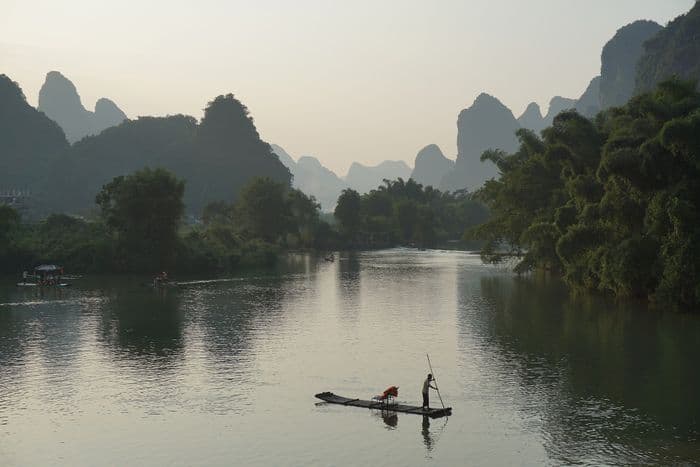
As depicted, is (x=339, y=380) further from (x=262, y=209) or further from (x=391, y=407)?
(x=262, y=209)

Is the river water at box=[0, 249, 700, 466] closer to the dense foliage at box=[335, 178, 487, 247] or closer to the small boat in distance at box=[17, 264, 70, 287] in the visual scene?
the small boat in distance at box=[17, 264, 70, 287]

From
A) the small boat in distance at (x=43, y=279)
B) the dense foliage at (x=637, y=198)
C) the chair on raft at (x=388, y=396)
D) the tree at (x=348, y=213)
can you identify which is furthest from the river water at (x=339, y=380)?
the tree at (x=348, y=213)

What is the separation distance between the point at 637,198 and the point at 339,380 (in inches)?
1148

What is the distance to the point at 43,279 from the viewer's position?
73000mm

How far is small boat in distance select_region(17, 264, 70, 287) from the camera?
2832 inches

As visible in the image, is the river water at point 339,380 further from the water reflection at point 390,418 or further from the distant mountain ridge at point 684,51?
the distant mountain ridge at point 684,51

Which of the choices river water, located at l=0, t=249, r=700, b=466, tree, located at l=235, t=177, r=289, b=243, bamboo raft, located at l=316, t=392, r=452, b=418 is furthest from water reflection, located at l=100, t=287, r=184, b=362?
tree, located at l=235, t=177, r=289, b=243

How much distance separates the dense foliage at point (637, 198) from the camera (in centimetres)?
4776

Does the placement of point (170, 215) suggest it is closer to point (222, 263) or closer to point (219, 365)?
point (222, 263)

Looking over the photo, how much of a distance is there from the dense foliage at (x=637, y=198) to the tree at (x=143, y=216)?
44.5m

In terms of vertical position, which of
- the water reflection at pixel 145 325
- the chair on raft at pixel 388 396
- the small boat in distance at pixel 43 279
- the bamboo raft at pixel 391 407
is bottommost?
the bamboo raft at pixel 391 407

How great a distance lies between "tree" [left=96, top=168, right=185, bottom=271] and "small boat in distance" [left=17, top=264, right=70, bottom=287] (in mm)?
9782

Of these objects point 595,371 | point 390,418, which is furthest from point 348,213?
point 390,418

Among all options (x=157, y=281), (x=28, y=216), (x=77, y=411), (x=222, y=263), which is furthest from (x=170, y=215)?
(x=28, y=216)
